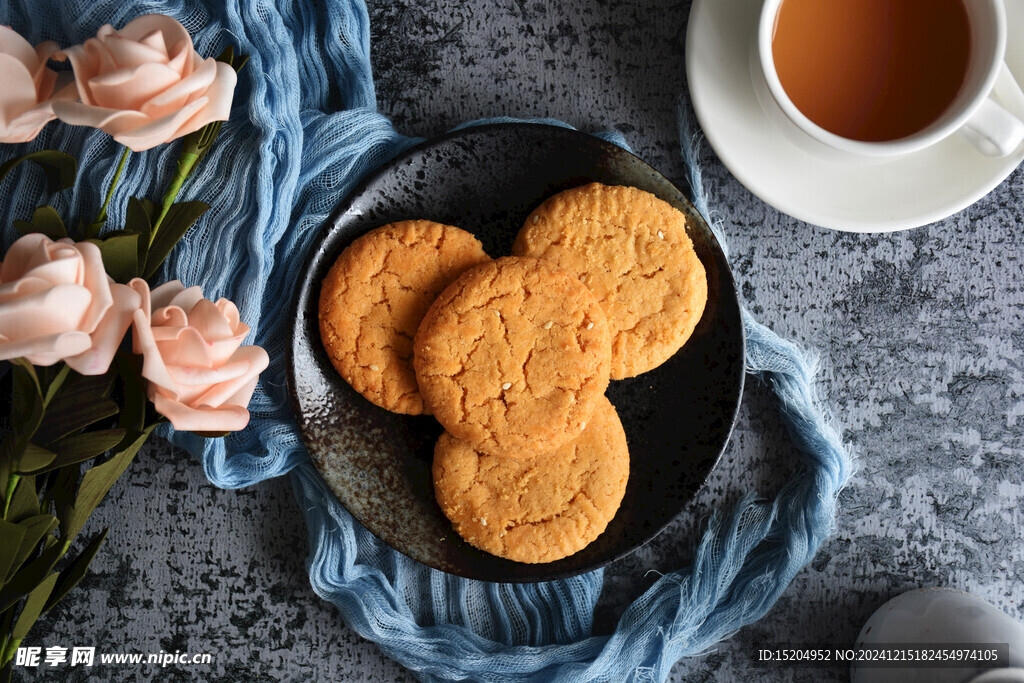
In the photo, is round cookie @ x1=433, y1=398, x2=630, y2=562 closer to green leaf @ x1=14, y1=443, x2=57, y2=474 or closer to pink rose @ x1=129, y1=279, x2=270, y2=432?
pink rose @ x1=129, y1=279, x2=270, y2=432

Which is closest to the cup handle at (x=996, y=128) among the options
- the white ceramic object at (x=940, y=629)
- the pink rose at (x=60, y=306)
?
the white ceramic object at (x=940, y=629)

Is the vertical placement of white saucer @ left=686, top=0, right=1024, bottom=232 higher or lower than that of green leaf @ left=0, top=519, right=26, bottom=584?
higher

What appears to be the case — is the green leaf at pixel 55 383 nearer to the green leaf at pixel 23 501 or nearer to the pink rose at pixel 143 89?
the green leaf at pixel 23 501

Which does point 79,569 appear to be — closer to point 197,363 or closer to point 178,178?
point 197,363

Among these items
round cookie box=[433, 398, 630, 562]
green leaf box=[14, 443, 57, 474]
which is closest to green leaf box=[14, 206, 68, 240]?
green leaf box=[14, 443, 57, 474]

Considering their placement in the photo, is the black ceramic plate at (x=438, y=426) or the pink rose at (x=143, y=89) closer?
the pink rose at (x=143, y=89)

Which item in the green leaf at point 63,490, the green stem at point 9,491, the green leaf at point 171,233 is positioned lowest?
the green leaf at point 63,490
